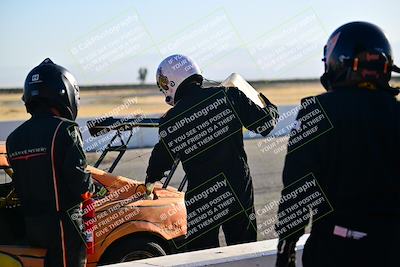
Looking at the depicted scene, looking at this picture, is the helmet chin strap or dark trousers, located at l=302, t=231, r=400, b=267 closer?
dark trousers, located at l=302, t=231, r=400, b=267

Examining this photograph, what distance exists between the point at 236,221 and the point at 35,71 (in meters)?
2.15

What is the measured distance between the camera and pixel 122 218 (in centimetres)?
536

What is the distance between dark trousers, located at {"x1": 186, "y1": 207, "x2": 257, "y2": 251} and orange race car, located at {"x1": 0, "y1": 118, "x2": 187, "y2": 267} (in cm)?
32

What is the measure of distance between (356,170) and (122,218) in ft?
9.47

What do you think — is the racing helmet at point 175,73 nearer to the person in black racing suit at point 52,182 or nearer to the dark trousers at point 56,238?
the person in black racing suit at point 52,182

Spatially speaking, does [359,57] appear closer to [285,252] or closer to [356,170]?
[356,170]

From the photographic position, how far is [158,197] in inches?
231

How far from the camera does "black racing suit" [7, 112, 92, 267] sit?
3670 mm

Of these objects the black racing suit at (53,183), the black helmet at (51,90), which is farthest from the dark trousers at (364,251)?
the black helmet at (51,90)

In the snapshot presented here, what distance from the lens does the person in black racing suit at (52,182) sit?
367cm

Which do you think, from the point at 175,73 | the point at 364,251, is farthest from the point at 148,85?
the point at 364,251

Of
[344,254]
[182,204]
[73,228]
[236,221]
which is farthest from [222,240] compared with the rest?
[344,254]

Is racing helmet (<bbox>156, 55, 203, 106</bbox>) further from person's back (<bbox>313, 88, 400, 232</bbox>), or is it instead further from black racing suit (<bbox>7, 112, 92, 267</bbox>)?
person's back (<bbox>313, 88, 400, 232</bbox>)

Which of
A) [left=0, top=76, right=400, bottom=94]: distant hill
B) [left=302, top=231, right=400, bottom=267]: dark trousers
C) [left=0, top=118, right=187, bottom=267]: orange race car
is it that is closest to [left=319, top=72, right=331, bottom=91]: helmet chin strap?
[left=302, top=231, right=400, bottom=267]: dark trousers
